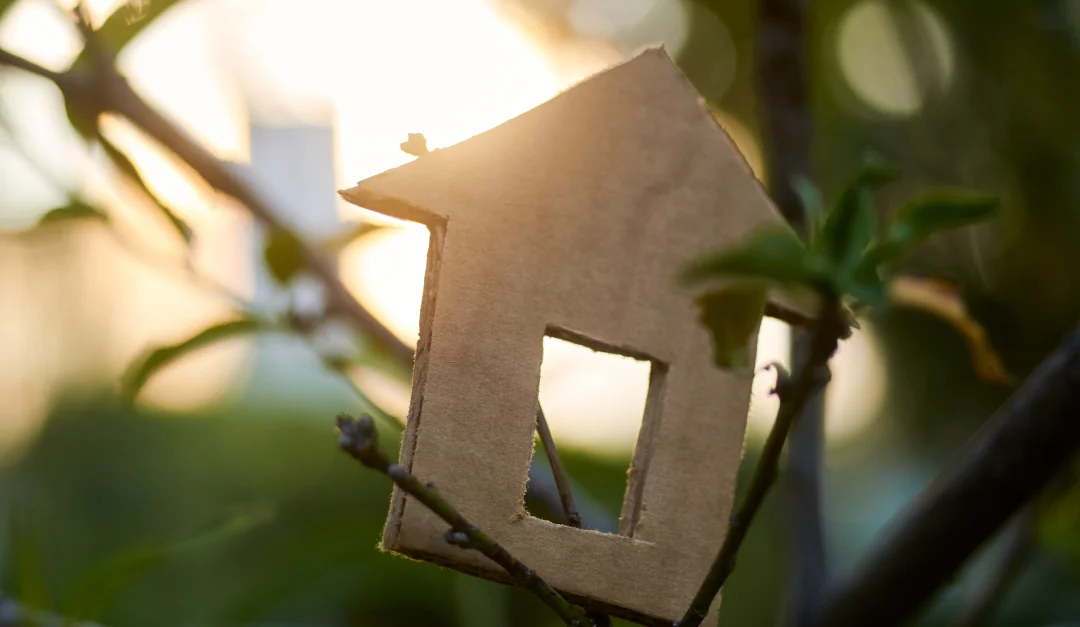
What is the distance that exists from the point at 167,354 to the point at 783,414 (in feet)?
1.09

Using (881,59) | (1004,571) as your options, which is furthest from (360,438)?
(881,59)

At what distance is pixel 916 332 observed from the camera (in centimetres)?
162

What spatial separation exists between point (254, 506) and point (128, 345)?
46.2 inches

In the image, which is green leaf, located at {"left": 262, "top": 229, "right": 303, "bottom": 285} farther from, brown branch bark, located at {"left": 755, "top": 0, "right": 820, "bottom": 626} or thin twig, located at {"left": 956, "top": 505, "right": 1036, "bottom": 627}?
thin twig, located at {"left": 956, "top": 505, "right": 1036, "bottom": 627}

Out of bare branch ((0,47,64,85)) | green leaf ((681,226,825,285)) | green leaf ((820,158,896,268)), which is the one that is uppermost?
bare branch ((0,47,64,85))

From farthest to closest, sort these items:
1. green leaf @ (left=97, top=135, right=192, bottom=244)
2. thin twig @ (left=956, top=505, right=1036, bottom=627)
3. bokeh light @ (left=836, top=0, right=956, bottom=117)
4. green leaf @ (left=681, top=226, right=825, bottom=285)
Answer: bokeh light @ (left=836, top=0, right=956, bottom=117) < thin twig @ (left=956, top=505, right=1036, bottom=627) < green leaf @ (left=97, top=135, right=192, bottom=244) < green leaf @ (left=681, top=226, right=825, bottom=285)

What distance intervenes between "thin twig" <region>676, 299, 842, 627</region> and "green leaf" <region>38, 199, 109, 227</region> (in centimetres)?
44

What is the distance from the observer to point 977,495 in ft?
1.16

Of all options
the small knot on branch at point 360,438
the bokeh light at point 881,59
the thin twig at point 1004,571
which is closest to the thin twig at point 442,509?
the small knot on branch at point 360,438

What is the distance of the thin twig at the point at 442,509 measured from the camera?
155mm

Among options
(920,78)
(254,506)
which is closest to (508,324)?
(254,506)

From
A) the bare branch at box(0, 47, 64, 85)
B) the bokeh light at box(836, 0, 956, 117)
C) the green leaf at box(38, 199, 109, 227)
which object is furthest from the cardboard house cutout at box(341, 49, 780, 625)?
the bokeh light at box(836, 0, 956, 117)

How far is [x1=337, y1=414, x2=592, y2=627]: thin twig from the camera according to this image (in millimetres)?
155

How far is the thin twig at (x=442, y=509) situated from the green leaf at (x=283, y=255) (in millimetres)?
347
